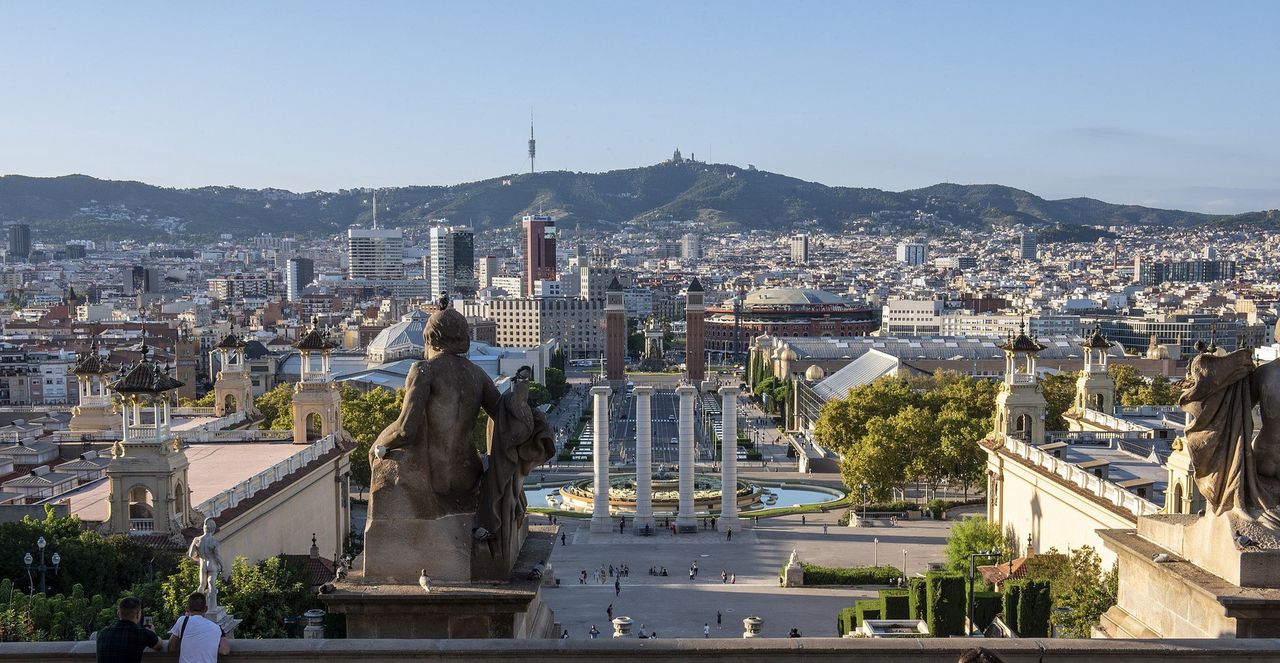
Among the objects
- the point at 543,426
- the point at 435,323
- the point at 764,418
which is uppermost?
the point at 435,323

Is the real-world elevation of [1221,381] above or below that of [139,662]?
above

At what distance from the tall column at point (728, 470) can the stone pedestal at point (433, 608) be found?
4658 cm

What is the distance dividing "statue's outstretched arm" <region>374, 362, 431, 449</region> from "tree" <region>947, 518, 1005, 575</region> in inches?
1329

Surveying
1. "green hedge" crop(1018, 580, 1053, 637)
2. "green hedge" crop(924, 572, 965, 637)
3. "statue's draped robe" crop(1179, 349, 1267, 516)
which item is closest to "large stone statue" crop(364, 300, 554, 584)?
"statue's draped robe" crop(1179, 349, 1267, 516)

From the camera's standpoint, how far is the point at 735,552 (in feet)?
166

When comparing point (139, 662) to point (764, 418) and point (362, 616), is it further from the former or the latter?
point (764, 418)

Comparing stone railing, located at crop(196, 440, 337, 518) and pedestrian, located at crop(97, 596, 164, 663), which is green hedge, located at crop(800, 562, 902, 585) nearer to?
stone railing, located at crop(196, 440, 337, 518)

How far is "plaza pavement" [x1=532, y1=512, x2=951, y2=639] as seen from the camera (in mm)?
37688

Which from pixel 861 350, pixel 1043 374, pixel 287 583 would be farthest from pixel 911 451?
pixel 861 350

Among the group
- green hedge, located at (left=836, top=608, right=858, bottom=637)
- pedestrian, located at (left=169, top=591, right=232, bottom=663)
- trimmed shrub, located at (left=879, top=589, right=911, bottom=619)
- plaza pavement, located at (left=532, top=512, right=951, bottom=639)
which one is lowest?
plaza pavement, located at (left=532, top=512, right=951, bottom=639)

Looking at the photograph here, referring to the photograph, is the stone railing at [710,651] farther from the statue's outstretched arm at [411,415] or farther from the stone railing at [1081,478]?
the stone railing at [1081,478]

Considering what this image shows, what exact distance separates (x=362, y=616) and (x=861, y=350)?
4239 inches

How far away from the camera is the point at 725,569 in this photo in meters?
47.0

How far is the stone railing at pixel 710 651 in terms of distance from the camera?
26.2 ft
